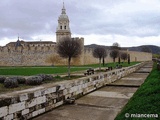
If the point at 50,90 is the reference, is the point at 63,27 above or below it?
above

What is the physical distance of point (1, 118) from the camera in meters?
3.83

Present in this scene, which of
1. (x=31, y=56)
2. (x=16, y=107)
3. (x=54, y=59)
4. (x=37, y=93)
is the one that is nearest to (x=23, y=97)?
(x=16, y=107)

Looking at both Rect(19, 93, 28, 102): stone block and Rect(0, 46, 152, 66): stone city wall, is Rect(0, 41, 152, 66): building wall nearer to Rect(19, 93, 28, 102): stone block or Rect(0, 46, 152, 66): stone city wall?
Rect(0, 46, 152, 66): stone city wall

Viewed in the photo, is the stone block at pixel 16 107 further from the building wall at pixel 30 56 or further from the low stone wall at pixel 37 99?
the building wall at pixel 30 56

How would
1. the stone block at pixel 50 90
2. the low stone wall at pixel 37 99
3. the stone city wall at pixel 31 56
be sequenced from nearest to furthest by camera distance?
the low stone wall at pixel 37 99
the stone block at pixel 50 90
the stone city wall at pixel 31 56

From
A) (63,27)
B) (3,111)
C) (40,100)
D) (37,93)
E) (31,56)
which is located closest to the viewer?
(3,111)

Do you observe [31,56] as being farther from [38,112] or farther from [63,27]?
[38,112]

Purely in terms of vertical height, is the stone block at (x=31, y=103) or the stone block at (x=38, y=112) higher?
the stone block at (x=31, y=103)

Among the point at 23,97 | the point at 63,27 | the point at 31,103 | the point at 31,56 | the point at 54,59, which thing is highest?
the point at 63,27

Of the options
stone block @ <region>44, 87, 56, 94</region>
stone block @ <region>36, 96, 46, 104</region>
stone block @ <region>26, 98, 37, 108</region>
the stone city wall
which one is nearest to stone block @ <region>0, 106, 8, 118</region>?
stone block @ <region>26, 98, 37, 108</region>

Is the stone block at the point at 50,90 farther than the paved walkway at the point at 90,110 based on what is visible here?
Yes

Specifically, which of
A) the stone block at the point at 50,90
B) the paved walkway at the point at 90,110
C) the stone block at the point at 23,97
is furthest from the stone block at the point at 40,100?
the stone block at the point at 23,97

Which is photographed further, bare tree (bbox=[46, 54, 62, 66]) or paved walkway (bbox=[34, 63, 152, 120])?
bare tree (bbox=[46, 54, 62, 66])

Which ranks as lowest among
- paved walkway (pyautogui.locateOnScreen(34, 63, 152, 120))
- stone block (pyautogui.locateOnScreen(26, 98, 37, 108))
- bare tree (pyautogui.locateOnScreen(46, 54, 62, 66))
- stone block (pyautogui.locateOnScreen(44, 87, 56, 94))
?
paved walkway (pyautogui.locateOnScreen(34, 63, 152, 120))
